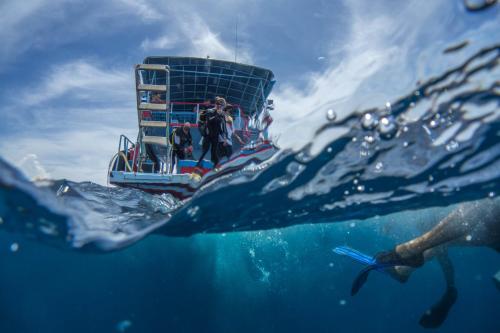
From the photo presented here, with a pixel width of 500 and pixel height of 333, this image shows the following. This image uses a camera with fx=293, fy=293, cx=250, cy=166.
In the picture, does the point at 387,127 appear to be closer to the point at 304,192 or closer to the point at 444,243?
the point at 304,192

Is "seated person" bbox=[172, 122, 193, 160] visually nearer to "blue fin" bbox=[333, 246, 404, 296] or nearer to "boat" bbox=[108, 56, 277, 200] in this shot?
"boat" bbox=[108, 56, 277, 200]

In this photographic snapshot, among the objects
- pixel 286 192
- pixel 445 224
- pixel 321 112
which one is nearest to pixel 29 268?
pixel 286 192

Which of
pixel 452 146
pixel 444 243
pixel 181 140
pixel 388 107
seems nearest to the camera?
pixel 388 107

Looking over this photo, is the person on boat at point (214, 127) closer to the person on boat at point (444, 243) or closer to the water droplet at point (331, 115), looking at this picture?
the water droplet at point (331, 115)

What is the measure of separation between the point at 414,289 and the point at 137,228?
339 feet

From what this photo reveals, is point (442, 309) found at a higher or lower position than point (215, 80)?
lower

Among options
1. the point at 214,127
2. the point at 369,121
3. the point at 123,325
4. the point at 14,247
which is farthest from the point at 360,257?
the point at 123,325

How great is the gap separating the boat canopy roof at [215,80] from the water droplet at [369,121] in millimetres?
8141

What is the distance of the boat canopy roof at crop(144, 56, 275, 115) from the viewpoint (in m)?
14.3

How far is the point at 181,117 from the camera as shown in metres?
15.2

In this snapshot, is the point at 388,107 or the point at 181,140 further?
the point at 181,140

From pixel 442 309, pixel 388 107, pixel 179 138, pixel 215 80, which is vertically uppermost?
pixel 215 80

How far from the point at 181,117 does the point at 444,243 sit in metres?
12.4

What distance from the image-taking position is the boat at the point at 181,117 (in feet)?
29.5
